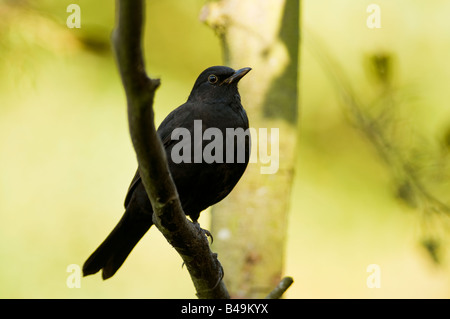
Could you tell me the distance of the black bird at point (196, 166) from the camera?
301 centimetres

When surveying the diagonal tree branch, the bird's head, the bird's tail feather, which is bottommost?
the bird's tail feather

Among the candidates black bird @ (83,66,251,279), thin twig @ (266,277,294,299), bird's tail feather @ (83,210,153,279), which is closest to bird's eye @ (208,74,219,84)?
black bird @ (83,66,251,279)

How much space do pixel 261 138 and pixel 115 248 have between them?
1259 mm

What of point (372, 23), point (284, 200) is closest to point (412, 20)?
point (372, 23)

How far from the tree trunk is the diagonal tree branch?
1.17 m

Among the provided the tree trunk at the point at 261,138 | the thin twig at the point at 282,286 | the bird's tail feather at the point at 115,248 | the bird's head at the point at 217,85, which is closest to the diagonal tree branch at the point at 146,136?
the thin twig at the point at 282,286

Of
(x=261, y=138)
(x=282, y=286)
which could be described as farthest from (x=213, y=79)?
(x=282, y=286)

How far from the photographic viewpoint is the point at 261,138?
3.93 m

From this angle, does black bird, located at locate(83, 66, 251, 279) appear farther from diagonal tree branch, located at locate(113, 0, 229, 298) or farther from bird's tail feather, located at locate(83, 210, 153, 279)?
diagonal tree branch, located at locate(113, 0, 229, 298)

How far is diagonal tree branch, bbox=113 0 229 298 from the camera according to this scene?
1.59 m

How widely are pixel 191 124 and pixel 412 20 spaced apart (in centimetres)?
277

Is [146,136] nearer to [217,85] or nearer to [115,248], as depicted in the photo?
[217,85]

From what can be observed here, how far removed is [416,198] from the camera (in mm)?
3889

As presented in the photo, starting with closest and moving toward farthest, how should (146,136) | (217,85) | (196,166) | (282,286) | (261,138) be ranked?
(146,136) → (282,286) → (196,166) → (217,85) → (261,138)
